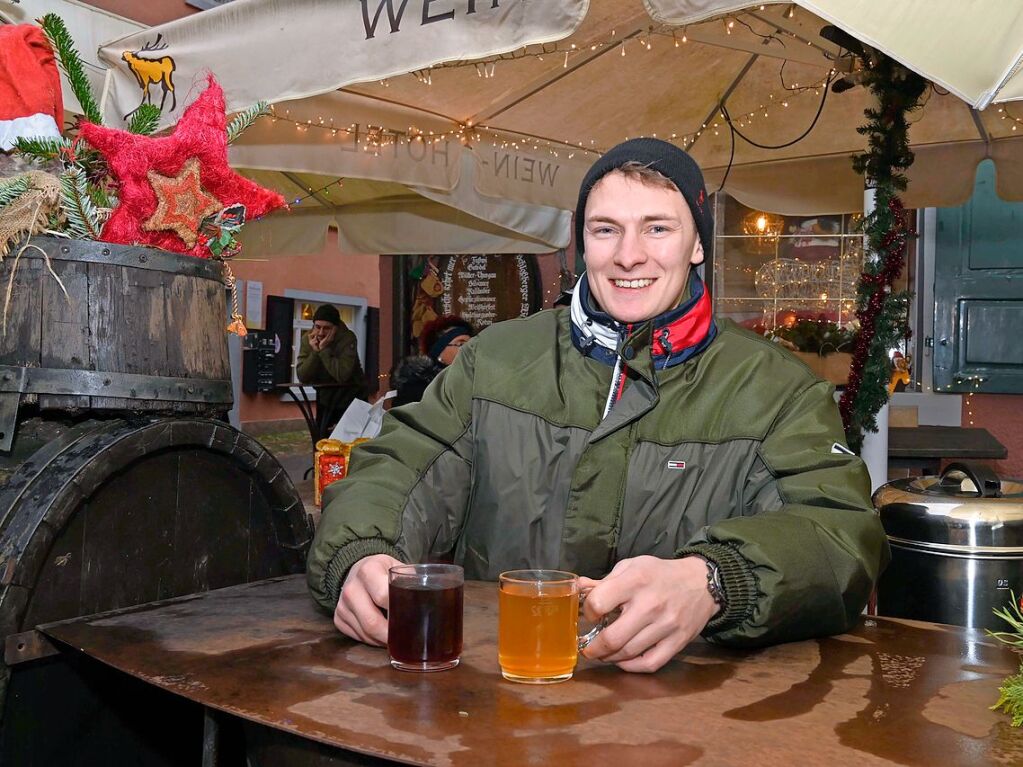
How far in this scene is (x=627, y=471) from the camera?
1.83m

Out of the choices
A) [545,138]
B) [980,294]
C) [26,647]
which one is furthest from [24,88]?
[980,294]

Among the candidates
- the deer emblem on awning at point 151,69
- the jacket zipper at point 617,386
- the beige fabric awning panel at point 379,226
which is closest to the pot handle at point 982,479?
the jacket zipper at point 617,386

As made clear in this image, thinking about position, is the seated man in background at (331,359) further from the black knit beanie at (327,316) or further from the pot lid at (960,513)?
the pot lid at (960,513)

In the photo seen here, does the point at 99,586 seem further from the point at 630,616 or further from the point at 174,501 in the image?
the point at 630,616

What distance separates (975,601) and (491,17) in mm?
2008

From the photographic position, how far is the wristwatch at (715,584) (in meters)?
1.40

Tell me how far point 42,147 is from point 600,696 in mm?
1591

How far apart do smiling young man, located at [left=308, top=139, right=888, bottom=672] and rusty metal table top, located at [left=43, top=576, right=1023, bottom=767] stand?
0.40ft

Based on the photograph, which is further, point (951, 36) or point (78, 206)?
point (951, 36)

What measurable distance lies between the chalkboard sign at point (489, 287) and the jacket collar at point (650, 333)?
799 centimetres

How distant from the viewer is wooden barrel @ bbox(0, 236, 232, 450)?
6.08ft

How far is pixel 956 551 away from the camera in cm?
256

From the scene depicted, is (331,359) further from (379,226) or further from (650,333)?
(650,333)

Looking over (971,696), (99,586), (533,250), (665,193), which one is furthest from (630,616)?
(533,250)
